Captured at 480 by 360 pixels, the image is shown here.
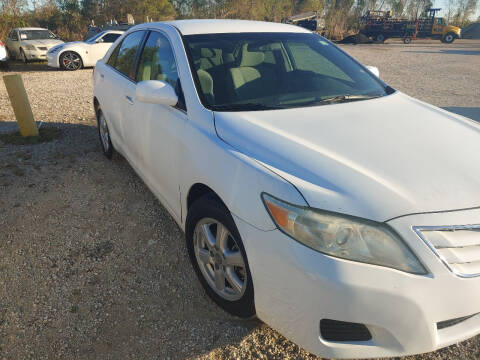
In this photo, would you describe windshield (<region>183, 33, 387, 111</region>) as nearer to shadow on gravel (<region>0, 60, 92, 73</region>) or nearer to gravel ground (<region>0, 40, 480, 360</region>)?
gravel ground (<region>0, 40, 480, 360</region>)

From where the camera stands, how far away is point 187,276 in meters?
2.55

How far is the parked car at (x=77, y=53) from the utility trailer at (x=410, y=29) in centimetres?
2481

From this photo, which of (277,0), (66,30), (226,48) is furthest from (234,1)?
(226,48)

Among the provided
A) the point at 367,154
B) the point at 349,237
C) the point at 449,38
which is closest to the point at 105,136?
the point at 367,154

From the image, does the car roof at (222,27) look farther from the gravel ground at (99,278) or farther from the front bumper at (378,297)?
the front bumper at (378,297)

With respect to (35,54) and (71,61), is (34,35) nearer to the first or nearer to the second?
(35,54)

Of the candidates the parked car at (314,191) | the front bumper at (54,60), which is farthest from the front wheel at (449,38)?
the parked car at (314,191)

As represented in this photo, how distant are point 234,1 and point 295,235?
143 ft

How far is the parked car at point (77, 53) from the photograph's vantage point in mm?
11820

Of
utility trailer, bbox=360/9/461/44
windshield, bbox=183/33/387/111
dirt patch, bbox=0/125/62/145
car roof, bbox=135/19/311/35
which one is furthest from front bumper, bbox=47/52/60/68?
utility trailer, bbox=360/9/461/44

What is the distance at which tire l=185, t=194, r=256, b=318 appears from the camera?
189cm

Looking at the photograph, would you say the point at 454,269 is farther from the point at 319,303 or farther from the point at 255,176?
the point at 255,176

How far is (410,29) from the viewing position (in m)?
29.4

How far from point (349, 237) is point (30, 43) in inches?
590
